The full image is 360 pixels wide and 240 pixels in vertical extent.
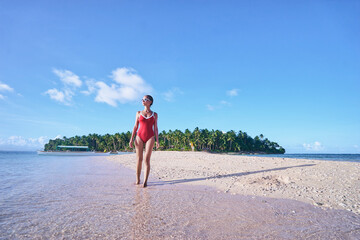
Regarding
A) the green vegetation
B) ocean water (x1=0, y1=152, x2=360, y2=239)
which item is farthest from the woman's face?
the green vegetation

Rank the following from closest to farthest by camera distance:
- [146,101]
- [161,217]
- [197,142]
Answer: [161,217], [146,101], [197,142]

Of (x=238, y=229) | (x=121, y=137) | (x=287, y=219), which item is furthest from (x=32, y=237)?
(x=121, y=137)

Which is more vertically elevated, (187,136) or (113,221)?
(187,136)

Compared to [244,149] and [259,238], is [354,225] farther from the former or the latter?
[244,149]

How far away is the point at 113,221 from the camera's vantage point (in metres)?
2.88

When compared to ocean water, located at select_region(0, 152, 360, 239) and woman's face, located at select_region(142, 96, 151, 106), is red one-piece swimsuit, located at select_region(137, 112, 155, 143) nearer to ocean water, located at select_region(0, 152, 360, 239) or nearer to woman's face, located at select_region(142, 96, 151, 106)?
woman's face, located at select_region(142, 96, 151, 106)

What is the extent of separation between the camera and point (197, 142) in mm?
91750

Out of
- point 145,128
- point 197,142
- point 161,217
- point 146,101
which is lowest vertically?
point 161,217

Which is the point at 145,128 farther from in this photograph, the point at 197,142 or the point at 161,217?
the point at 197,142

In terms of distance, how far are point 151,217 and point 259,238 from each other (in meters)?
1.56

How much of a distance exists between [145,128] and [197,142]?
86860 millimetres

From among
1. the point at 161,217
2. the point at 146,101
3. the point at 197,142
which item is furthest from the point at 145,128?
the point at 197,142

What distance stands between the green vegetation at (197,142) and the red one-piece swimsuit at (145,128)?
77.3 m

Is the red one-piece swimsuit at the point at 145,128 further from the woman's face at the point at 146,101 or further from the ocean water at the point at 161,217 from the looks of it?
the ocean water at the point at 161,217
